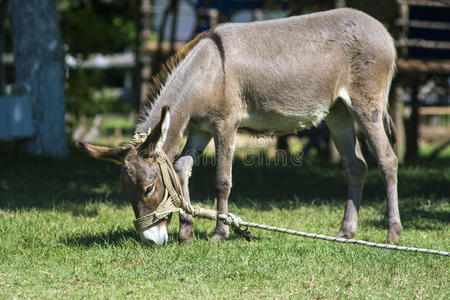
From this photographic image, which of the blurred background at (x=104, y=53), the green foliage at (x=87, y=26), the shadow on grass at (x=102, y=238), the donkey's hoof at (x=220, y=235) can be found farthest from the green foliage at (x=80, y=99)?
the donkey's hoof at (x=220, y=235)

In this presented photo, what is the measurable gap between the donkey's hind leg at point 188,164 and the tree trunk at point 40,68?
16.7 feet

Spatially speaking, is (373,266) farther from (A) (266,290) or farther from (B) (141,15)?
(B) (141,15)

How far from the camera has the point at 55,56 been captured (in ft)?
Answer: 33.0

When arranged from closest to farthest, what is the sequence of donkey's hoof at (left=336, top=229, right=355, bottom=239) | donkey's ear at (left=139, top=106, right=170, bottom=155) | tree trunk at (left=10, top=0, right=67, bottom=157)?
donkey's ear at (left=139, top=106, right=170, bottom=155), donkey's hoof at (left=336, top=229, right=355, bottom=239), tree trunk at (left=10, top=0, right=67, bottom=157)

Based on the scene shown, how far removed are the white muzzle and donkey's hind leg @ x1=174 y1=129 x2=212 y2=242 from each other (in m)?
0.34

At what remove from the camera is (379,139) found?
18.5ft

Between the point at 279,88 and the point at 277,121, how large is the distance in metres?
0.32

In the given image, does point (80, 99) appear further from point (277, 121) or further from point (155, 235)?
point (155, 235)

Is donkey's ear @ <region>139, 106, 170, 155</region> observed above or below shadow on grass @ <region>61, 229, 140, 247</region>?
above

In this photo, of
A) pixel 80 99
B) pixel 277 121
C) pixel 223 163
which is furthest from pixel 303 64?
pixel 80 99

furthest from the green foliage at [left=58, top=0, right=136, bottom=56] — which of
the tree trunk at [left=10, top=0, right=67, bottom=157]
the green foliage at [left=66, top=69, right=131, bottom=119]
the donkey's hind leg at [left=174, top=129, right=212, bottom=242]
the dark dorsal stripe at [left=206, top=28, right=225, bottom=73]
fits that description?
the donkey's hind leg at [left=174, top=129, right=212, bottom=242]

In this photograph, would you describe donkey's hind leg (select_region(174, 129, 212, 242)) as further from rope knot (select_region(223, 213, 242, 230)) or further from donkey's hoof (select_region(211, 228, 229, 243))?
rope knot (select_region(223, 213, 242, 230))

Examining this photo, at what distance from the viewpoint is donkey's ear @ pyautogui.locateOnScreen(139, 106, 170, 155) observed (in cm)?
471

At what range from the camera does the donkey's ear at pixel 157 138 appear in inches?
185
